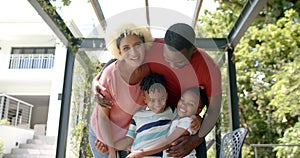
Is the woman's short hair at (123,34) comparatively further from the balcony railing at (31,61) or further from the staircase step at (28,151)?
the balcony railing at (31,61)

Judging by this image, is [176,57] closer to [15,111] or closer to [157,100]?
Answer: [157,100]

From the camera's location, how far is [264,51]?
5148mm

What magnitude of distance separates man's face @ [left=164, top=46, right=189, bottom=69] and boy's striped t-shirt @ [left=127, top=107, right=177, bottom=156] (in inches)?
9.4

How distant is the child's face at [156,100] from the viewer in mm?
1447

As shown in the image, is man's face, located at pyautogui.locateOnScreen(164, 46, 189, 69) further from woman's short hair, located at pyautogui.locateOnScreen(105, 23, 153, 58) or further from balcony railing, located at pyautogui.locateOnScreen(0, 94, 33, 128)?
balcony railing, located at pyautogui.locateOnScreen(0, 94, 33, 128)

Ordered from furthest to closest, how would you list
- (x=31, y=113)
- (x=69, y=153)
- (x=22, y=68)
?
(x=31, y=113) → (x=22, y=68) → (x=69, y=153)

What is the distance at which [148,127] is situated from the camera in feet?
4.84

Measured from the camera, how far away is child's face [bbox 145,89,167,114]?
4.75 feet

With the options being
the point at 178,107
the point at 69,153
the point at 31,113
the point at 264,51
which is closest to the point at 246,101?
the point at 264,51

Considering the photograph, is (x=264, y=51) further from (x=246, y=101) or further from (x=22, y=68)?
(x=22, y=68)

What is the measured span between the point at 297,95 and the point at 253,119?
1.43 meters

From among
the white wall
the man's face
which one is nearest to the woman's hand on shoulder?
the man's face

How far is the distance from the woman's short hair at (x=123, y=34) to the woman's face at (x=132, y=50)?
3 centimetres

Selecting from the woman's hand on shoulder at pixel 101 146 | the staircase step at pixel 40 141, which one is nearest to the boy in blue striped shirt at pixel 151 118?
the woman's hand on shoulder at pixel 101 146
